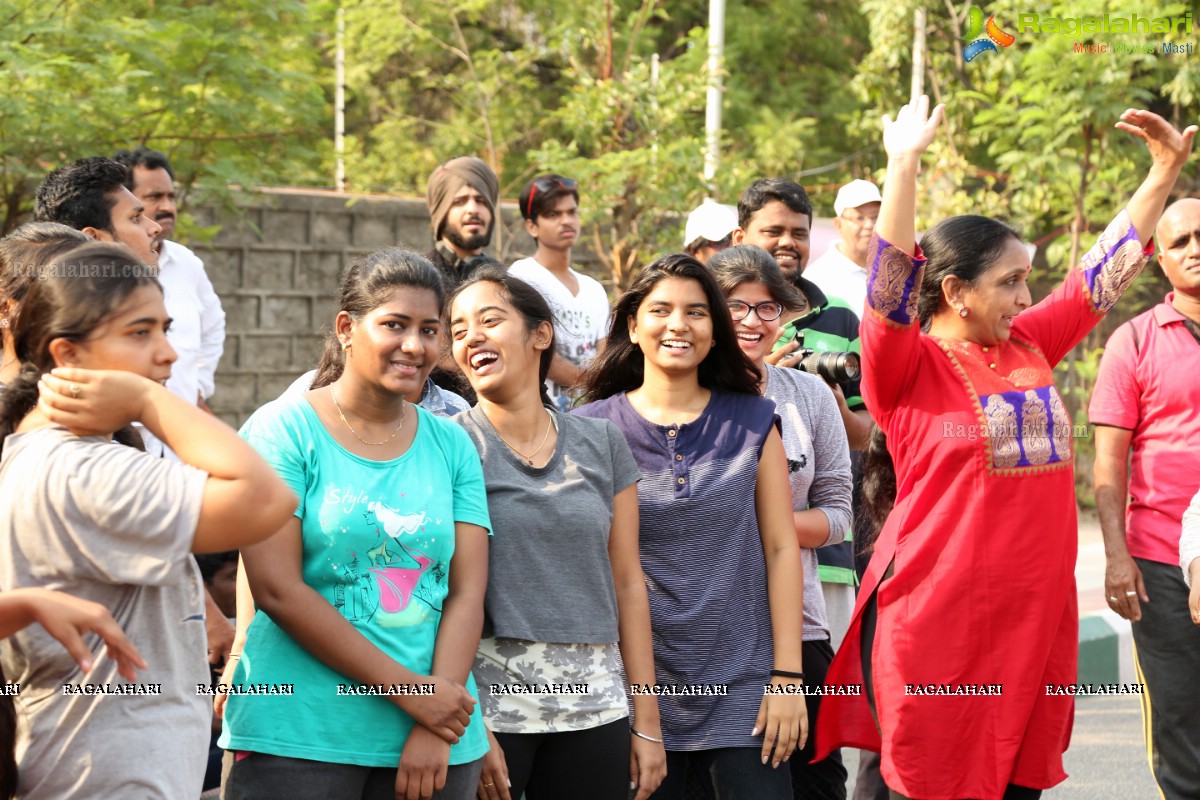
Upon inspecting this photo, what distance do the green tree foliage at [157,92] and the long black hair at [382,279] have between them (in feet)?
12.7

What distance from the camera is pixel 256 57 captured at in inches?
321

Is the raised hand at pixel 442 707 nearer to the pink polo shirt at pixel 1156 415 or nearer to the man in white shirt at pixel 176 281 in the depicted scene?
the pink polo shirt at pixel 1156 415

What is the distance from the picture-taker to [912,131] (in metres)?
3.27

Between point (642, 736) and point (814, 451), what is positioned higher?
point (814, 451)

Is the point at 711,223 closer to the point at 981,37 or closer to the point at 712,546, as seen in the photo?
the point at 712,546

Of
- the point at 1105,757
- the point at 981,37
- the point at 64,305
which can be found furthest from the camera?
the point at 981,37

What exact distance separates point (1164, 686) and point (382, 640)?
2.58 metres

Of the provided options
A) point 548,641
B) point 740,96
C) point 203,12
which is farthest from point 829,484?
point 740,96

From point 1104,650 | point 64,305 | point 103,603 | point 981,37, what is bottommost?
point 1104,650

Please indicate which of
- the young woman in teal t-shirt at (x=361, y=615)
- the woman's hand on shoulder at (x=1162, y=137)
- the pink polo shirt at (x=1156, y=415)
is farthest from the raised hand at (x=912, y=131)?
the pink polo shirt at (x=1156, y=415)

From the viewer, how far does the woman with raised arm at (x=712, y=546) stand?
332 cm

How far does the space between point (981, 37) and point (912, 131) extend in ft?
31.0

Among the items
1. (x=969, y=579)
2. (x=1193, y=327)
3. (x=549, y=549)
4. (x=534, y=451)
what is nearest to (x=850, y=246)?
(x=1193, y=327)

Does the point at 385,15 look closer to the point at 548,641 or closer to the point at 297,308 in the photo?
the point at 297,308
